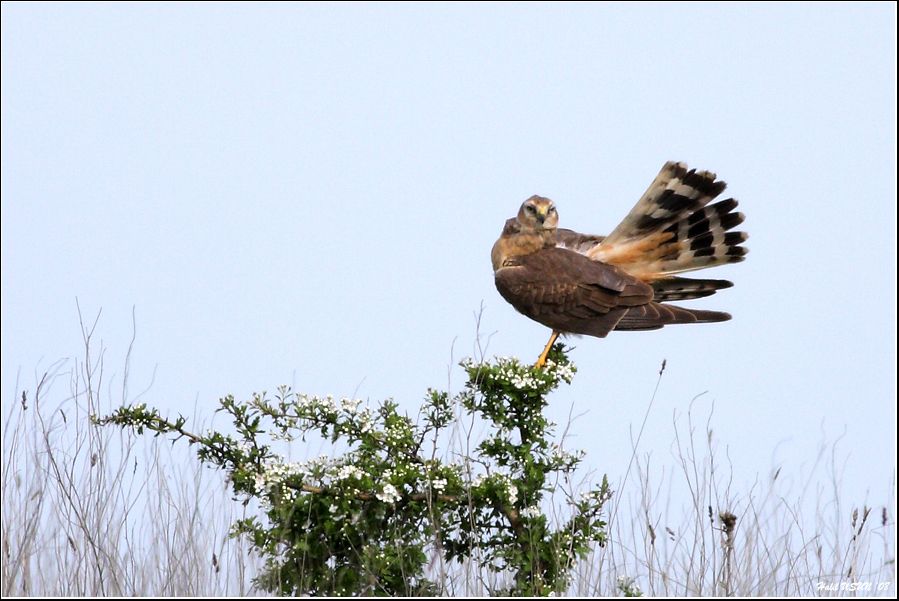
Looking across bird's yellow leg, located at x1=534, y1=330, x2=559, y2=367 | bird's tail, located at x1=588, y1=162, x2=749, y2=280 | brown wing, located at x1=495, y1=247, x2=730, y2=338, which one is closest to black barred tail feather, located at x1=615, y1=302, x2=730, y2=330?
brown wing, located at x1=495, y1=247, x2=730, y2=338

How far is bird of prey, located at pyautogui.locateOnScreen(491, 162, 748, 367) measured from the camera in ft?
19.9

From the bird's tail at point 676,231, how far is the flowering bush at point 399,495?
58.9 inches

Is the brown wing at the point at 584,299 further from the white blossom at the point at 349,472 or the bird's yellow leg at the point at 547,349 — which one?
the white blossom at the point at 349,472

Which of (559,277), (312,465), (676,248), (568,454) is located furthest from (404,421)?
(676,248)

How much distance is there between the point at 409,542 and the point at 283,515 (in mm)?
631

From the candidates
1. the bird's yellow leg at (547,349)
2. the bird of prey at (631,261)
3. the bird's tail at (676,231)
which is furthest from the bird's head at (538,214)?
the bird's yellow leg at (547,349)

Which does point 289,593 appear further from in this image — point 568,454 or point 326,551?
point 568,454

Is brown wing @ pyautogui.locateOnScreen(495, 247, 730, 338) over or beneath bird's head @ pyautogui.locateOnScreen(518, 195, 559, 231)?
beneath

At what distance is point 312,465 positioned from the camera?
4.90 meters

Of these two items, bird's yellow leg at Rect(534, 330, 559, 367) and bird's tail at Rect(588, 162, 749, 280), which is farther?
bird's tail at Rect(588, 162, 749, 280)

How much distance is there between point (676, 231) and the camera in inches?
247

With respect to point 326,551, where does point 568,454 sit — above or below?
above

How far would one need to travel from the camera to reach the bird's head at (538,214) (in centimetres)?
620

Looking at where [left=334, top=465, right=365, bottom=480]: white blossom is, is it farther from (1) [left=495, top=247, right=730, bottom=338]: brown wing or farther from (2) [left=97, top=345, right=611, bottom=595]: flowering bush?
(1) [left=495, top=247, right=730, bottom=338]: brown wing
